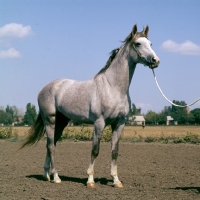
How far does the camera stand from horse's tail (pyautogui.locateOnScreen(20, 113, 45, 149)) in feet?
25.7

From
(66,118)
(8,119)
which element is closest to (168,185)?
(66,118)

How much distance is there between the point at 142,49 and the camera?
6.07 meters

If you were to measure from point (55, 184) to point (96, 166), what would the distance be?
2.96 meters

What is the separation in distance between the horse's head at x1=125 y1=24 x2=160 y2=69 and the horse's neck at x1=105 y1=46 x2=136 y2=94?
157 millimetres

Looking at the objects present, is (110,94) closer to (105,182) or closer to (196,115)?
(105,182)

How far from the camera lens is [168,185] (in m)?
6.57

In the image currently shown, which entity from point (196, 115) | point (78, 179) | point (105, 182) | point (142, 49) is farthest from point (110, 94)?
point (196, 115)

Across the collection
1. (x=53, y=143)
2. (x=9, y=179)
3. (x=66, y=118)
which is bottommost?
(x=9, y=179)

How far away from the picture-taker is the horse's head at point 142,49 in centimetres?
587

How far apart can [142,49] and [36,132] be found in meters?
3.34

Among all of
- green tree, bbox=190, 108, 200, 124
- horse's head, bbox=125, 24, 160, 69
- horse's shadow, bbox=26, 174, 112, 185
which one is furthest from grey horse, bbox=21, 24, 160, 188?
green tree, bbox=190, 108, 200, 124

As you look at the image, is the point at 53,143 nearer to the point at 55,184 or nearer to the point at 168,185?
the point at 55,184

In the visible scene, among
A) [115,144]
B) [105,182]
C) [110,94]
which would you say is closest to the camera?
[110,94]

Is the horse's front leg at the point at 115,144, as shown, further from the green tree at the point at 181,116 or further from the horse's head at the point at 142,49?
the green tree at the point at 181,116
